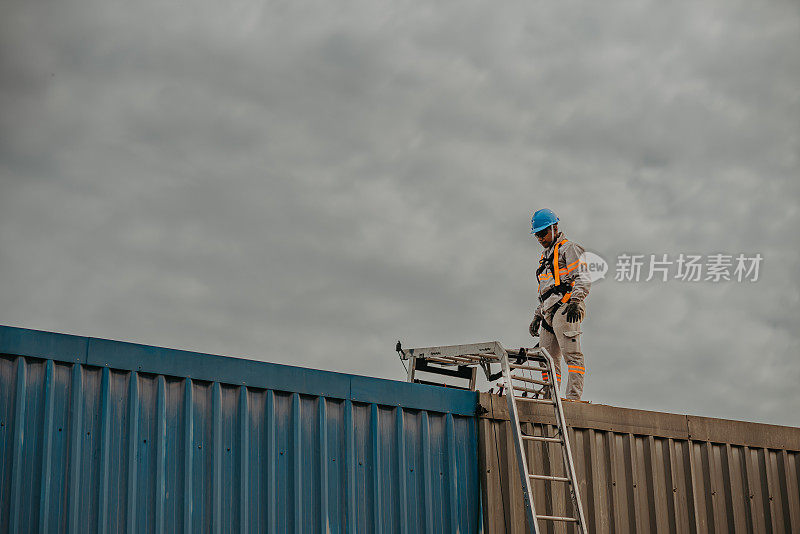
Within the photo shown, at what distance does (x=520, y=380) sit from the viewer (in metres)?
9.69

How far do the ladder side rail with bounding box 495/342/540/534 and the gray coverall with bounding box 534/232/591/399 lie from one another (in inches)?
29.2

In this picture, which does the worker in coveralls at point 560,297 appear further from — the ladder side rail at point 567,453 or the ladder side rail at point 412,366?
the ladder side rail at point 412,366

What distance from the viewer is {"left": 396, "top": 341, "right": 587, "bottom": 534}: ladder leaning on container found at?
345 inches

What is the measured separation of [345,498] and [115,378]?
229 centimetres

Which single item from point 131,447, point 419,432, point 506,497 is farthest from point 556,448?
point 131,447

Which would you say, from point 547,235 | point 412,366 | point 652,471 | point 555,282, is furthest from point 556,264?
point 652,471

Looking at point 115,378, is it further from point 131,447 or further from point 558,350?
point 558,350

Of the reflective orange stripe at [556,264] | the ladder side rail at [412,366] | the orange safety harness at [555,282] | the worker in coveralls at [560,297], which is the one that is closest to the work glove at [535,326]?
the worker in coveralls at [560,297]

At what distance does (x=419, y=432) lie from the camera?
9.19 m

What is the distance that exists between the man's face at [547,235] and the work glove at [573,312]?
2.61ft

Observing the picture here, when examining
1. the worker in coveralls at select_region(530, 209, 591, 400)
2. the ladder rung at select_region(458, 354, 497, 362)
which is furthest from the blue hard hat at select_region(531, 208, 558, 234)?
the ladder rung at select_region(458, 354, 497, 362)

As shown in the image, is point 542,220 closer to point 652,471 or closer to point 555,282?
point 555,282

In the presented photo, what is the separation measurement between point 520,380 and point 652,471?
197 cm

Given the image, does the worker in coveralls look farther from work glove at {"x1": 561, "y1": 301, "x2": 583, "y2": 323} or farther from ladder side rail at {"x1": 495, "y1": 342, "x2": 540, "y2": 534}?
ladder side rail at {"x1": 495, "y1": 342, "x2": 540, "y2": 534}
